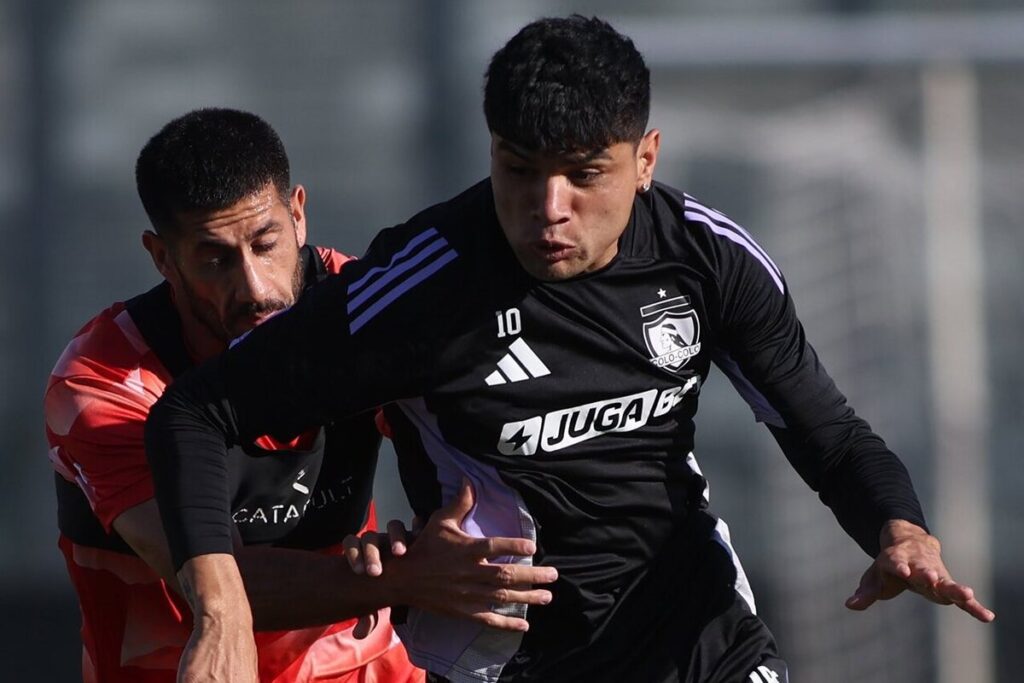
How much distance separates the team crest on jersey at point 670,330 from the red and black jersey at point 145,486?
67cm

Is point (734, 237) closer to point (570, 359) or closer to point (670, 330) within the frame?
point (670, 330)

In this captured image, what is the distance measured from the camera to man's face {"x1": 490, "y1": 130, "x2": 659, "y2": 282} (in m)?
2.40

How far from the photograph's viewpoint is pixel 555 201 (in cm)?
239

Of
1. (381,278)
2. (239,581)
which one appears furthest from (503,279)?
(239,581)

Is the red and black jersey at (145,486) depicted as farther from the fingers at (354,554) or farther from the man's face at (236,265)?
the fingers at (354,554)

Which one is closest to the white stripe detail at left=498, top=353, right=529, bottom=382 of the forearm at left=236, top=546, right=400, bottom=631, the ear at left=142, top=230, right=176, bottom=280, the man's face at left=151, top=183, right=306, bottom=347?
the forearm at left=236, top=546, right=400, bottom=631

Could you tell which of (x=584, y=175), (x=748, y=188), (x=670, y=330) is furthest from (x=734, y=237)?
(x=748, y=188)

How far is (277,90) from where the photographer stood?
16.6ft

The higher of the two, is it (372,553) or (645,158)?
(645,158)

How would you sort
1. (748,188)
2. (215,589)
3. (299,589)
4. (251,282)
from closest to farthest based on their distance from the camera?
(215,589) < (299,589) < (251,282) < (748,188)

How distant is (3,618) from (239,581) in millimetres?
2942

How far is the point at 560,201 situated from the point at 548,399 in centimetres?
33

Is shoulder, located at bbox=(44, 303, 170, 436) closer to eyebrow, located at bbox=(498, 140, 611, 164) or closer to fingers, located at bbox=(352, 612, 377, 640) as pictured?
fingers, located at bbox=(352, 612, 377, 640)

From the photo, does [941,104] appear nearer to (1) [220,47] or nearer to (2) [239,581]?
(1) [220,47]
